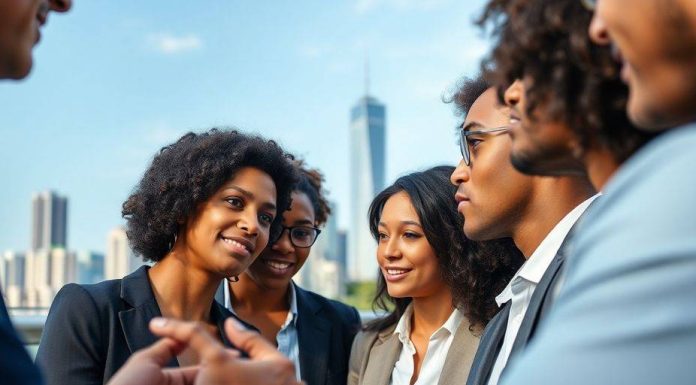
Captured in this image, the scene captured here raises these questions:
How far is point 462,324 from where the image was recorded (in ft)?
11.9

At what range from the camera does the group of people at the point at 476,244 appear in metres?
0.76

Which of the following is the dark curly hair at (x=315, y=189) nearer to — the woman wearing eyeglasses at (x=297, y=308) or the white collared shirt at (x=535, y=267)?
the woman wearing eyeglasses at (x=297, y=308)

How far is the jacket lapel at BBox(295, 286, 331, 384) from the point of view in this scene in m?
3.97

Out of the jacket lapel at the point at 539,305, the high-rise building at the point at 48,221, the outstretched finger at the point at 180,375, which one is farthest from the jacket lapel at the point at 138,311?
the high-rise building at the point at 48,221

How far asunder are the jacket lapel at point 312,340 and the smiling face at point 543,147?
2.71m

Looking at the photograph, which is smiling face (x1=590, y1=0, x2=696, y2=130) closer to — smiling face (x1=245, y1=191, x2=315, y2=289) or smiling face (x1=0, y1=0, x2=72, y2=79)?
smiling face (x1=0, y1=0, x2=72, y2=79)

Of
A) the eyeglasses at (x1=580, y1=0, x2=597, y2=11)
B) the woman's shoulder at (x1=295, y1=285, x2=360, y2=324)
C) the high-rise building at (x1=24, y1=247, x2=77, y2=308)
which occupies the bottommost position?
the high-rise building at (x1=24, y1=247, x2=77, y2=308)

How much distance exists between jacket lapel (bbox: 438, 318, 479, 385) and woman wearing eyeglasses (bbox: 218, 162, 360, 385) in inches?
31.4

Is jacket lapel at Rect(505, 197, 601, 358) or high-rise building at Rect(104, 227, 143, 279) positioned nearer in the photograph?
jacket lapel at Rect(505, 197, 601, 358)

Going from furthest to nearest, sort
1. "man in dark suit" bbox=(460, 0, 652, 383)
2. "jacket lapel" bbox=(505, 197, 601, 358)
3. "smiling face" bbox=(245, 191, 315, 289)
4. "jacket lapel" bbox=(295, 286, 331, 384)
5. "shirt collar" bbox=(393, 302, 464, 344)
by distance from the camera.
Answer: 1. "smiling face" bbox=(245, 191, 315, 289)
2. "jacket lapel" bbox=(295, 286, 331, 384)
3. "shirt collar" bbox=(393, 302, 464, 344)
4. "jacket lapel" bbox=(505, 197, 601, 358)
5. "man in dark suit" bbox=(460, 0, 652, 383)

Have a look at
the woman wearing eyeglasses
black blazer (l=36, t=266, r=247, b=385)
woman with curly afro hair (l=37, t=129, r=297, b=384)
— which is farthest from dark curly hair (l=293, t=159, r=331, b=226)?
black blazer (l=36, t=266, r=247, b=385)

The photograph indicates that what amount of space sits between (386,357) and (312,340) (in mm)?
463

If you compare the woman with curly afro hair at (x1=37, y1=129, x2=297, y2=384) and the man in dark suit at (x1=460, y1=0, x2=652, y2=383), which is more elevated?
the man in dark suit at (x1=460, y1=0, x2=652, y2=383)

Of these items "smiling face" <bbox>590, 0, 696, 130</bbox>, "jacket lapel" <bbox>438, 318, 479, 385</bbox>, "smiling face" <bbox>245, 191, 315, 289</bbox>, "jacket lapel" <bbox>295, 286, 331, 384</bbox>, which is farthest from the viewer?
"smiling face" <bbox>245, 191, 315, 289</bbox>
